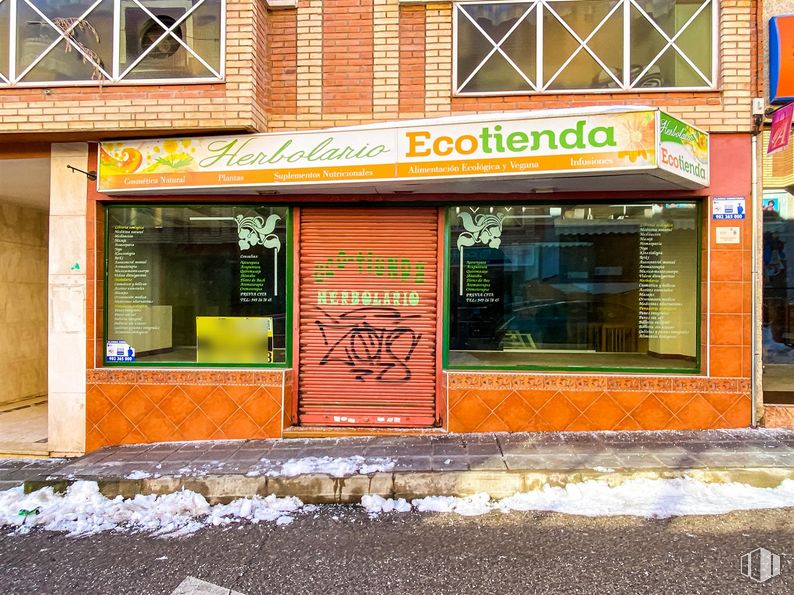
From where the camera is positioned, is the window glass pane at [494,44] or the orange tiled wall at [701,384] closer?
the orange tiled wall at [701,384]

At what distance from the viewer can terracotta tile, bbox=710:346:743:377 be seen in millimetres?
5641

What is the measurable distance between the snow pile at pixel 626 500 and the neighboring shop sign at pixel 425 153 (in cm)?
307

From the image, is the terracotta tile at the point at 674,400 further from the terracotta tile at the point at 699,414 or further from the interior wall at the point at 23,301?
the interior wall at the point at 23,301

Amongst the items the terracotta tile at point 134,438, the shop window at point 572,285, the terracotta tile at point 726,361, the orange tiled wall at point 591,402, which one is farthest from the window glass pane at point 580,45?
the terracotta tile at point 134,438

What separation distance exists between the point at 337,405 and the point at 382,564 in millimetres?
2780

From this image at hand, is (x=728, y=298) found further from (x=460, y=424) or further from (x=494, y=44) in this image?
(x=494, y=44)

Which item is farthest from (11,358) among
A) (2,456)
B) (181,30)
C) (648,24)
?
(648,24)

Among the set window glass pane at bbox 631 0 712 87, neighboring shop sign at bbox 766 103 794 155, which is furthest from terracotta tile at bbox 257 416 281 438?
neighboring shop sign at bbox 766 103 794 155

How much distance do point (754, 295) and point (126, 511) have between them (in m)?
6.89

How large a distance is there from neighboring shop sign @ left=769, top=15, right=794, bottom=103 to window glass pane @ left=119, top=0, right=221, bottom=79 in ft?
20.9

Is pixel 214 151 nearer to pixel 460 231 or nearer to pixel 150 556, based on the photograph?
pixel 460 231

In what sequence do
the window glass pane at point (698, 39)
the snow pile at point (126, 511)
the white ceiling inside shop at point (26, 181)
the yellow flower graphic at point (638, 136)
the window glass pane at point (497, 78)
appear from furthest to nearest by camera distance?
the white ceiling inside shop at point (26, 181) < the window glass pane at point (497, 78) < the window glass pane at point (698, 39) < the yellow flower graphic at point (638, 136) < the snow pile at point (126, 511)

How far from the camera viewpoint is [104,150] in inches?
231

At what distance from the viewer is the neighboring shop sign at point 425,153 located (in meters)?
5.03
